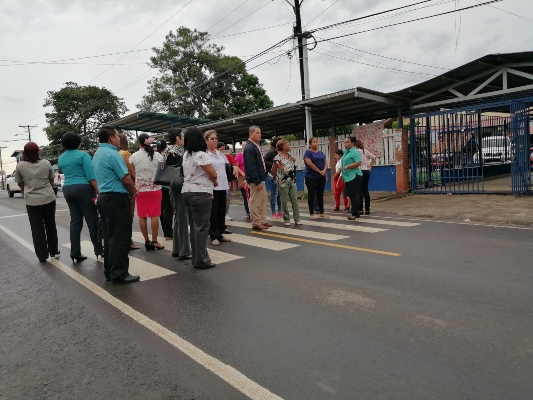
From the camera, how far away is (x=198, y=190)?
555 centimetres

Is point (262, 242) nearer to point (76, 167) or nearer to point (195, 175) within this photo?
point (195, 175)

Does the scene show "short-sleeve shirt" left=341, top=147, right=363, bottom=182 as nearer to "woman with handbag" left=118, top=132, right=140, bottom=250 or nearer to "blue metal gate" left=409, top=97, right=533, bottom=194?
"woman with handbag" left=118, top=132, right=140, bottom=250

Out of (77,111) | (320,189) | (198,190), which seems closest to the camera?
(198,190)

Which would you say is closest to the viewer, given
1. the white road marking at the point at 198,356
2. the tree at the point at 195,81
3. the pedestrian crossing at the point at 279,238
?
the white road marking at the point at 198,356

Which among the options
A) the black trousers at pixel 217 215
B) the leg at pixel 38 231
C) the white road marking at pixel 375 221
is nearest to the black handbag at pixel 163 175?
→ the black trousers at pixel 217 215

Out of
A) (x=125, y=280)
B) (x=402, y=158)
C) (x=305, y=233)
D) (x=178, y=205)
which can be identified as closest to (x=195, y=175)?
(x=178, y=205)

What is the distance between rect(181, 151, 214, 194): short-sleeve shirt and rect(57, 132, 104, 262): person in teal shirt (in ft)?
5.37

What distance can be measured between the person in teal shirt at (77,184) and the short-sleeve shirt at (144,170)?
2.54 feet

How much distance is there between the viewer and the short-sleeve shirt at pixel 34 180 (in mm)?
6516

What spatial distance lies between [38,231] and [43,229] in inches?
3.0

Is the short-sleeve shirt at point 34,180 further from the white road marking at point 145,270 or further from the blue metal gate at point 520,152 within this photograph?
the blue metal gate at point 520,152

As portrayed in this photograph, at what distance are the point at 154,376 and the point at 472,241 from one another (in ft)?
18.2

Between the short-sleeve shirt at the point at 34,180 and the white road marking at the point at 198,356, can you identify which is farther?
the short-sleeve shirt at the point at 34,180

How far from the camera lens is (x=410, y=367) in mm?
2811
